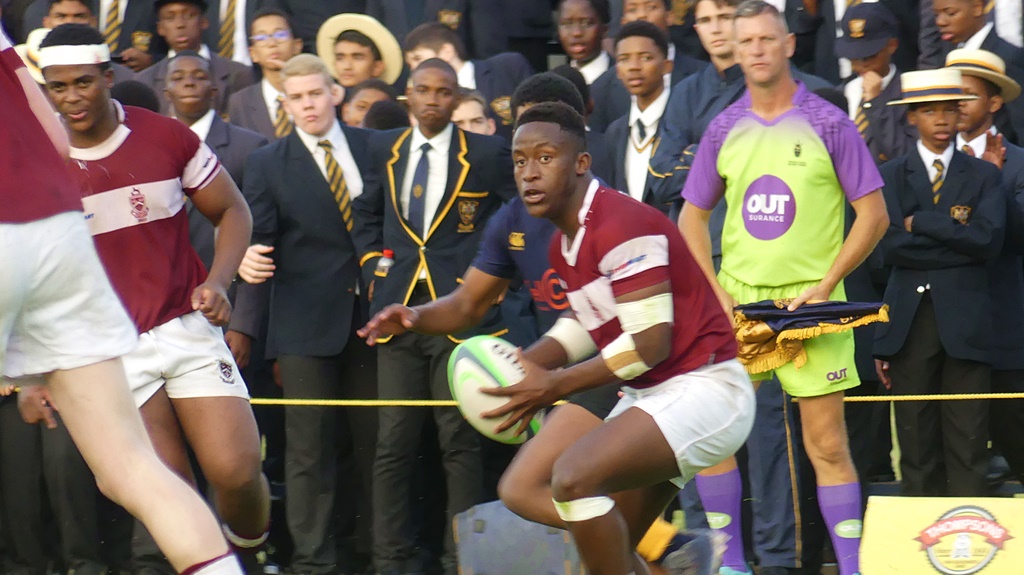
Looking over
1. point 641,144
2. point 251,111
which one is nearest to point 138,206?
point 641,144

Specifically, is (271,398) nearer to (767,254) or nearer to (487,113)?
(487,113)

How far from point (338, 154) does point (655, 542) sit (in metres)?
3.45

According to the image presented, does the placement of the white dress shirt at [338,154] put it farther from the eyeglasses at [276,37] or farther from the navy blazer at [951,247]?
the navy blazer at [951,247]

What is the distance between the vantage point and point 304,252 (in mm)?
9391

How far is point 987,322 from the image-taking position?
Answer: 29.4 feet

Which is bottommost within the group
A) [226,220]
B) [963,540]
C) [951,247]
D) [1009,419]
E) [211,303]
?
[1009,419]

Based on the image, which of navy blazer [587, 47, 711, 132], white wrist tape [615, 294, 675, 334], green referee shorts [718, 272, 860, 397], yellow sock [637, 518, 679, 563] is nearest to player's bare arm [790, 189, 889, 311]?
green referee shorts [718, 272, 860, 397]

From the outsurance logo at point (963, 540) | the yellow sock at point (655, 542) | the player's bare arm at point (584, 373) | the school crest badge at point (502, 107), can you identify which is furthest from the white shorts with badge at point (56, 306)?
the school crest badge at point (502, 107)

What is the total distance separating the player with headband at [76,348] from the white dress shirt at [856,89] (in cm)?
603

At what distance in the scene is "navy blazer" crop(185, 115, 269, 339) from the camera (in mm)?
9570

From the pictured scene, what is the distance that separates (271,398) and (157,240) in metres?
3.02

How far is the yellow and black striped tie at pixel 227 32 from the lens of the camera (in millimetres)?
12423

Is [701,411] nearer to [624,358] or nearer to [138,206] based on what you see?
[624,358]

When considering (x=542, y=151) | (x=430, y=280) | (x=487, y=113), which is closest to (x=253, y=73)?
(x=487, y=113)
